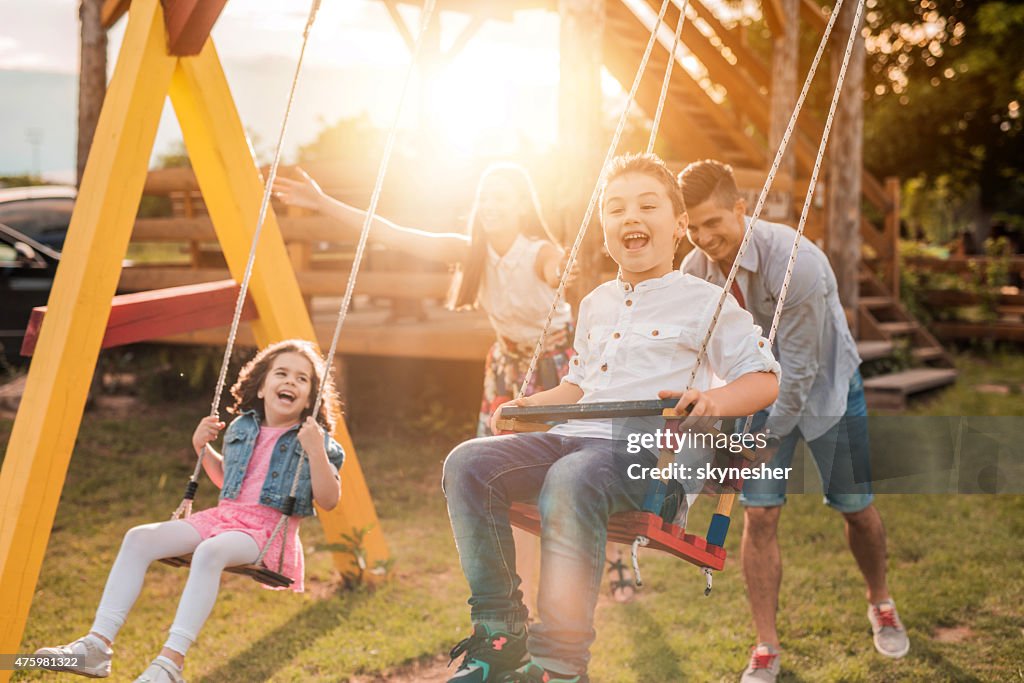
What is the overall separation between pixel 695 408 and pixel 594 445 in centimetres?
36

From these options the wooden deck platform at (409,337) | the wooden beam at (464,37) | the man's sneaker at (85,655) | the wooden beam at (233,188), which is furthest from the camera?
the wooden beam at (464,37)

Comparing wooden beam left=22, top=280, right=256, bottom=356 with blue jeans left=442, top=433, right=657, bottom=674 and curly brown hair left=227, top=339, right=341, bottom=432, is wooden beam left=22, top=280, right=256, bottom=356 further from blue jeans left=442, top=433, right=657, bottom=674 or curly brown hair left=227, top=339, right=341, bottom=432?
blue jeans left=442, top=433, right=657, bottom=674

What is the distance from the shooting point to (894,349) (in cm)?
1005

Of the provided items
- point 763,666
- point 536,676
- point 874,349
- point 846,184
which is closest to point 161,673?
point 536,676

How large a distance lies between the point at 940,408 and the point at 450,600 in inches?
223

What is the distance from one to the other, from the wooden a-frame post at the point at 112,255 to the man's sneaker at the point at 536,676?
166 cm

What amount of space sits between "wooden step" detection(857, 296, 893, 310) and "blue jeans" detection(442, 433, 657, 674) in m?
9.11

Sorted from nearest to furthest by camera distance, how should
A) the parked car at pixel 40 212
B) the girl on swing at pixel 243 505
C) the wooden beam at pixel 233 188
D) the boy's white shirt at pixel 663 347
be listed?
the boy's white shirt at pixel 663 347 → the girl on swing at pixel 243 505 → the wooden beam at pixel 233 188 → the parked car at pixel 40 212

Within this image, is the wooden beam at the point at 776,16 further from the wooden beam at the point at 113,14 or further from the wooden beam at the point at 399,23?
the wooden beam at the point at 113,14

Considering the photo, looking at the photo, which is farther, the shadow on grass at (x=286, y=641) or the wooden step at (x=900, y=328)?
the wooden step at (x=900, y=328)

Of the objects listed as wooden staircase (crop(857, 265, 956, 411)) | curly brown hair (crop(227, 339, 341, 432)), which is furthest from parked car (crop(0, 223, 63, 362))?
wooden staircase (crop(857, 265, 956, 411))

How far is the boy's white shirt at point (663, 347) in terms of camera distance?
2539 mm

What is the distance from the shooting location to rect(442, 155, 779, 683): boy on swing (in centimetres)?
232

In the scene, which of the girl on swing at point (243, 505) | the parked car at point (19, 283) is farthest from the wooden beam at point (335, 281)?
the girl on swing at point (243, 505)
